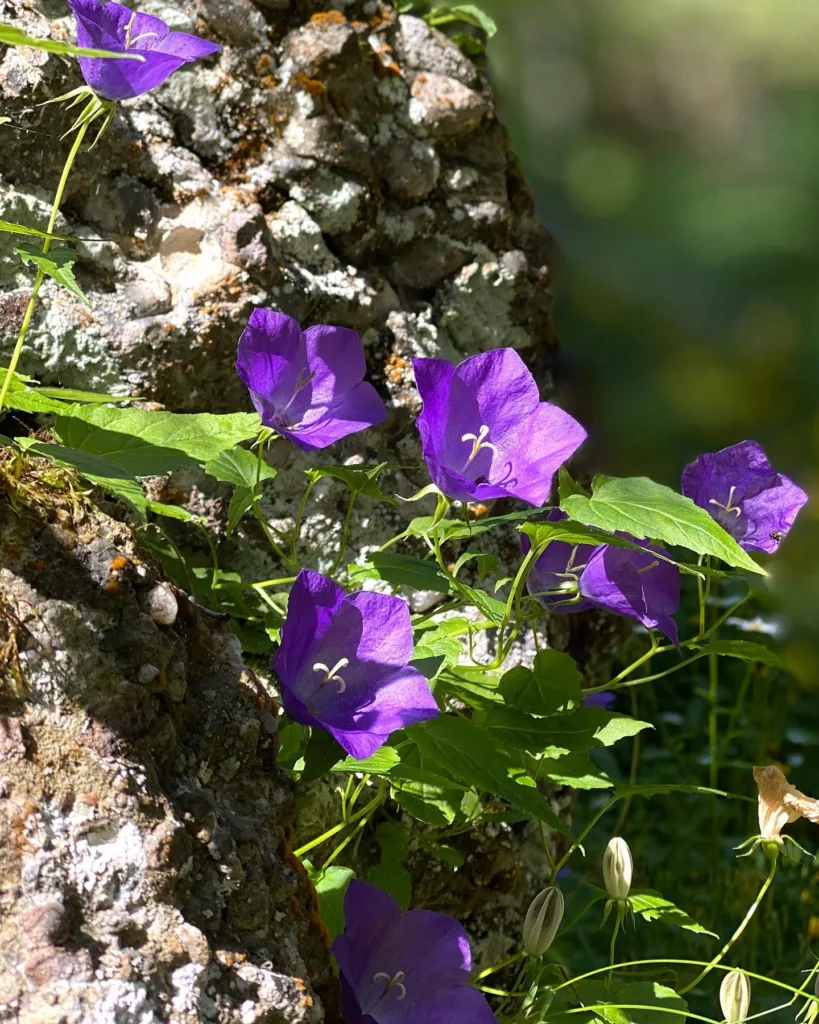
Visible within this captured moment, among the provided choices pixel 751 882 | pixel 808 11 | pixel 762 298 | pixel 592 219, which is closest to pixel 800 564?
pixel 751 882

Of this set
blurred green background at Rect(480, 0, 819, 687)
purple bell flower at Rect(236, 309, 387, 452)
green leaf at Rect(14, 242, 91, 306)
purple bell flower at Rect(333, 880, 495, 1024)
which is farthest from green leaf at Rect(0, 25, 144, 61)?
blurred green background at Rect(480, 0, 819, 687)

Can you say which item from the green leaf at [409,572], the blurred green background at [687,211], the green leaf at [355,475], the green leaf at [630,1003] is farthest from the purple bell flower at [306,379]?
the blurred green background at [687,211]

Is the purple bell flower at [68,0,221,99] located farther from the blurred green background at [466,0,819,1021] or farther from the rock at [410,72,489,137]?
the blurred green background at [466,0,819,1021]

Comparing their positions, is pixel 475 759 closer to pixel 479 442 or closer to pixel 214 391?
pixel 479 442

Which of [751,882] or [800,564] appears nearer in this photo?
[751,882]

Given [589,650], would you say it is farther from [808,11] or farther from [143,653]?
[808,11]
